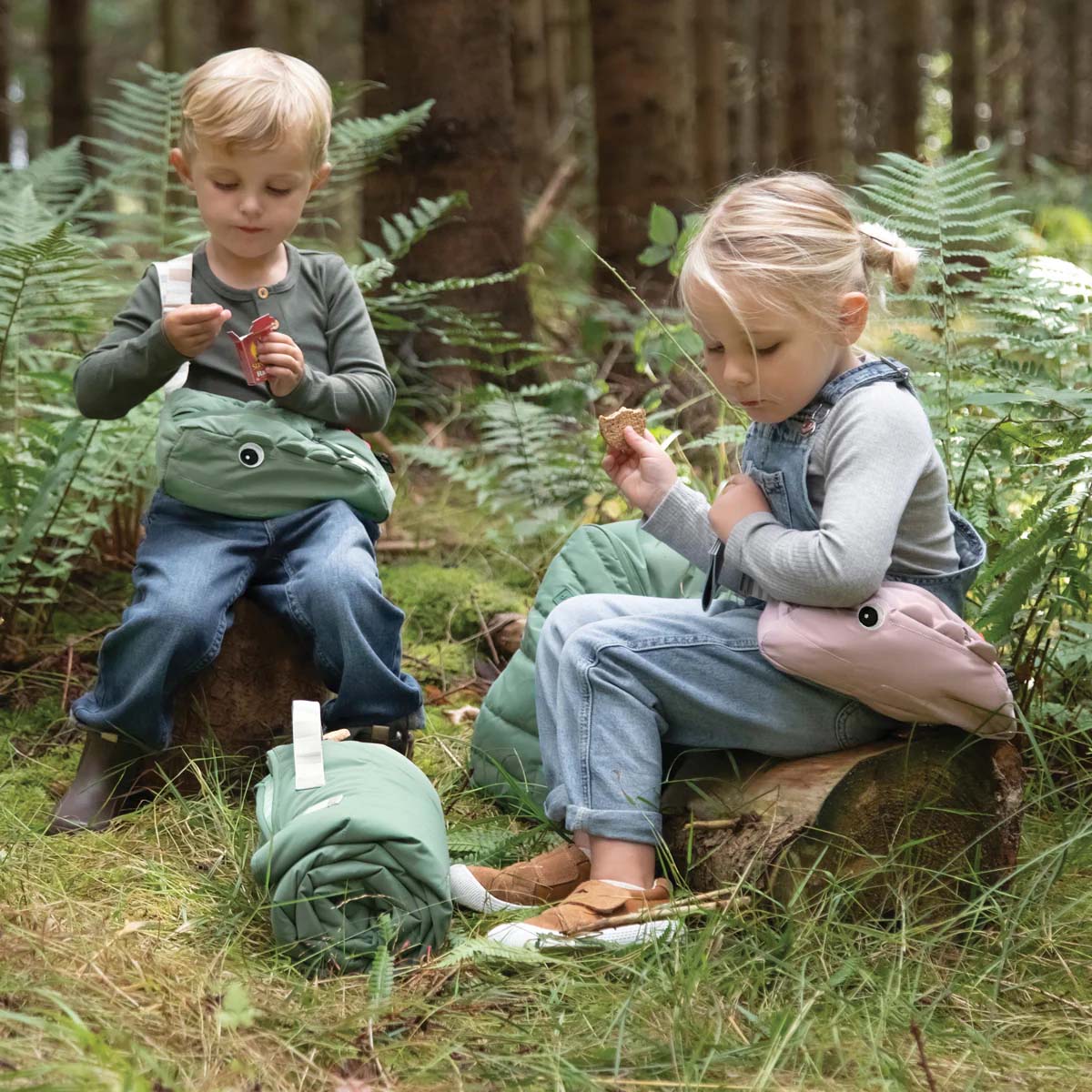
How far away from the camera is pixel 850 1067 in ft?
7.18

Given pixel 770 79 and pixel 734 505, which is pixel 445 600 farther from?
pixel 770 79

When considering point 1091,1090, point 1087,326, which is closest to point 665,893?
point 1091,1090

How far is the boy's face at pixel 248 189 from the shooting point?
3.10 metres

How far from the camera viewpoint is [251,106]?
3020 mm

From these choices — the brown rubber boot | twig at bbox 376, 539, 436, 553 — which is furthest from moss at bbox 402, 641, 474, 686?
the brown rubber boot

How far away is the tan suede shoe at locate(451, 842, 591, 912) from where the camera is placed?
276 cm

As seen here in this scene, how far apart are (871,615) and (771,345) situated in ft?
1.88

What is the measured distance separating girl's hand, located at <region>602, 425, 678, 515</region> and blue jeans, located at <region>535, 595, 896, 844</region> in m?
0.26

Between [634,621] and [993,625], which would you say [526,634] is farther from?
[993,625]

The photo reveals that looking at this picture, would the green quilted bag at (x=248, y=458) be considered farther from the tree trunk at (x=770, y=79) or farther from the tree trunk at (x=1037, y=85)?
the tree trunk at (x=1037, y=85)

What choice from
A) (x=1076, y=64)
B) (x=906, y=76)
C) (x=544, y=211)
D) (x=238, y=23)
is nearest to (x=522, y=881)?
(x=544, y=211)

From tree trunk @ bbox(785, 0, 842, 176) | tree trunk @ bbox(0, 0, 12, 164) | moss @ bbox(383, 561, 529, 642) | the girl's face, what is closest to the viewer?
the girl's face

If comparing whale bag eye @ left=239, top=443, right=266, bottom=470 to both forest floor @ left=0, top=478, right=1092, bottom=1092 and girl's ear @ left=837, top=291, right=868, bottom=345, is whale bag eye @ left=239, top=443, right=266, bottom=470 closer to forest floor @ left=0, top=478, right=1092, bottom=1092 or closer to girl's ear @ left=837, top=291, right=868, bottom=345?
forest floor @ left=0, top=478, right=1092, bottom=1092

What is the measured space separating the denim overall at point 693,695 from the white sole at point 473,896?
0.73ft
